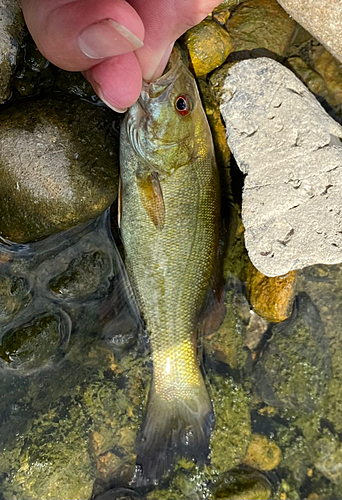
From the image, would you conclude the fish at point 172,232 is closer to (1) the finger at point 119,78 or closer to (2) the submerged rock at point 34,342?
(1) the finger at point 119,78

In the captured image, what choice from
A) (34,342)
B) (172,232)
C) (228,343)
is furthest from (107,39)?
(228,343)

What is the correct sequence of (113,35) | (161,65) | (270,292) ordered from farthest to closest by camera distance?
(270,292)
(161,65)
(113,35)

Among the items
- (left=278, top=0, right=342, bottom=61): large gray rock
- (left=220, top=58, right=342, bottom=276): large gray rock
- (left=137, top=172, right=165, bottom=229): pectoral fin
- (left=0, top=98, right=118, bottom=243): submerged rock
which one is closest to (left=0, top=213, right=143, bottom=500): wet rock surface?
(left=0, top=98, right=118, bottom=243): submerged rock

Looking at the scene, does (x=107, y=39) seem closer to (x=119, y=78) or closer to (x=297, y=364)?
(x=119, y=78)

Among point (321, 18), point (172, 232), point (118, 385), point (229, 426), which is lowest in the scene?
point (229, 426)

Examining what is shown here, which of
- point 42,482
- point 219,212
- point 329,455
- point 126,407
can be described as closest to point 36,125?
point 219,212

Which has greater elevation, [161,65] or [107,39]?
[107,39]

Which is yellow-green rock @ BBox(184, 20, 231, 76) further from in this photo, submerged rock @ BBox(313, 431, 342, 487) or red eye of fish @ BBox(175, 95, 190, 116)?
submerged rock @ BBox(313, 431, 342, 487)

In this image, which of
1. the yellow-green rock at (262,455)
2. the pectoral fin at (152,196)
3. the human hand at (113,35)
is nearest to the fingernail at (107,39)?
the human hand at (113,35)
